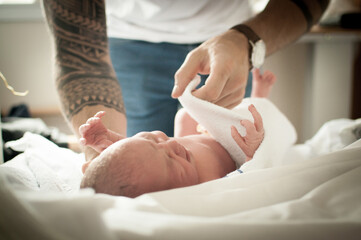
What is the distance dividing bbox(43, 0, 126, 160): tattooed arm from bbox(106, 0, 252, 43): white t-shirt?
14cm

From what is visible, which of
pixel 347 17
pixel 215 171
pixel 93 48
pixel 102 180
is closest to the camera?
pixel 102 180

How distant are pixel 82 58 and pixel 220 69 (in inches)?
13.6

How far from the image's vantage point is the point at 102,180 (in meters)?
0.42

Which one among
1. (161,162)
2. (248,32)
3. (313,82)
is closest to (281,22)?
(248,32)

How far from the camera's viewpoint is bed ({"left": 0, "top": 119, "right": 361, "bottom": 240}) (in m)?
0.27

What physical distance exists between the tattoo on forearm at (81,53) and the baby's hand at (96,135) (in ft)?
0.36

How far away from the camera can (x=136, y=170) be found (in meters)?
0.44

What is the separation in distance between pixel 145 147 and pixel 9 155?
32 centimetres

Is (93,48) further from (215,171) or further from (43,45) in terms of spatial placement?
(43,45)

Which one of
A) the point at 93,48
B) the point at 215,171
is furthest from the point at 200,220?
the point at 93,48

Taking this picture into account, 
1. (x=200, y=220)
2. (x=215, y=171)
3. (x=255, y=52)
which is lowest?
(x=215, y=171)

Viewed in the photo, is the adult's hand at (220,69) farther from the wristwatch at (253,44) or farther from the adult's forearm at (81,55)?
the adult's forearm at (81,55)

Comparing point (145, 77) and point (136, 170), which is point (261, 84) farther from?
point (136, 170)

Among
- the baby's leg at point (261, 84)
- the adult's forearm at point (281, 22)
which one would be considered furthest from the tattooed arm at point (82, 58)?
the baby's leg at point (261, 84)
